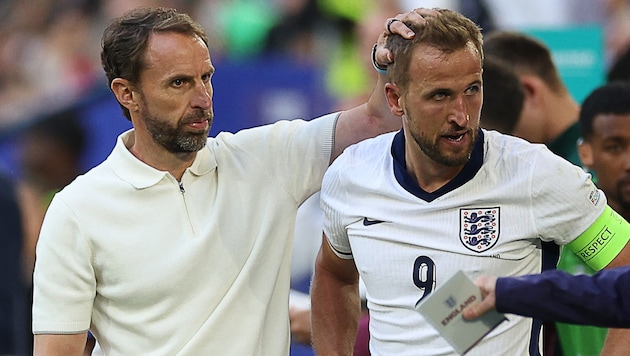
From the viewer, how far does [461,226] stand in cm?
329

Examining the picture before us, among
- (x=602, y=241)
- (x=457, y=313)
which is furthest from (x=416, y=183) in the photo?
(x=457, y=313)

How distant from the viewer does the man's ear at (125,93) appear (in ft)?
12.3

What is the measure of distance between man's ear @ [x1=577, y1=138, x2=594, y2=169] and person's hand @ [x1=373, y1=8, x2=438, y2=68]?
1.38 meters

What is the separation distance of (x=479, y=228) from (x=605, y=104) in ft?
5.09

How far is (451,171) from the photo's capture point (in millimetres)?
3354

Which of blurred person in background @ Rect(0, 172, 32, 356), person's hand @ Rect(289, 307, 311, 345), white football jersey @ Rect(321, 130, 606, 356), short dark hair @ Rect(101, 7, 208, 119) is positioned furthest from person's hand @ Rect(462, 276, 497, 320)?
blurred person in background @ Rect(0, 172, 32, 356)

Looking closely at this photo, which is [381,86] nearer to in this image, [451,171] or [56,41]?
[451,171]

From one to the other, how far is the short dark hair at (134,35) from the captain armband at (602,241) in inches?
51.4

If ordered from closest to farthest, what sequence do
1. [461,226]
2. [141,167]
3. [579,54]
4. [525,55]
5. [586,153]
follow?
1. [461,226]
2. [141,167]
3. [586,153]
4. [525,55]
5. [579,54]

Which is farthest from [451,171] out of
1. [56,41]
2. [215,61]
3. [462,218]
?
[56,41]

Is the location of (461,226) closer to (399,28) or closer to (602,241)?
(602,241)

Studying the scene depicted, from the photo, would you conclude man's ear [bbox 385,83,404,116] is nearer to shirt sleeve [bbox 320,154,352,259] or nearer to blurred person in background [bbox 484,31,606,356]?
shirt sleeve [bbox 320,154,352,259]

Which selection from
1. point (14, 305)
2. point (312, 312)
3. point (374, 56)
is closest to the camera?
point (374, 56)

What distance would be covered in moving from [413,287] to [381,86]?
678mm
